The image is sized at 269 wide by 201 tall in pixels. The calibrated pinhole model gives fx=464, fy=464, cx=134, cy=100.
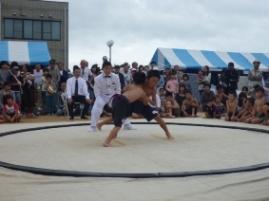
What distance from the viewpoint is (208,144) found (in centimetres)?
550

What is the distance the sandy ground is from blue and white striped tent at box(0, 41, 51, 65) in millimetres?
5482

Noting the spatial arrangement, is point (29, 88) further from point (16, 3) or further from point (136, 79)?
point (16, 3)

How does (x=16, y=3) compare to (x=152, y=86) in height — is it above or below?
above

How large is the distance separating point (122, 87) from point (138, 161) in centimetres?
550

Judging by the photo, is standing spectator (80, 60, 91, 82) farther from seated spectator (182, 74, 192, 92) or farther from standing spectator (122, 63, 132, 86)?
seated spectator (182, 74, 192, 92)

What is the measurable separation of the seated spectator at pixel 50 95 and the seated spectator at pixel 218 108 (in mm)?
3495

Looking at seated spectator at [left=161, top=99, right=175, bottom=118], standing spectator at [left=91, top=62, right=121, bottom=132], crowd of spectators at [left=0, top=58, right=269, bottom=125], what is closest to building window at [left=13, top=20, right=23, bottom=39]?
crowd of spectators at [left=0, top=58, right=269, bottom=125]

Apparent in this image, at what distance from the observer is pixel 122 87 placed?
9805 millimetres

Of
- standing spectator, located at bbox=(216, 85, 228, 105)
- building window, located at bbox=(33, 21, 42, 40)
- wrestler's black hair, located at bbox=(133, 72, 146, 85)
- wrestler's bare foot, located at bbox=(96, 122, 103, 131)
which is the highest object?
building window, located at bbox=(33, 21, 42, 40)

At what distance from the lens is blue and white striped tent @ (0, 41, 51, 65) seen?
478 inches

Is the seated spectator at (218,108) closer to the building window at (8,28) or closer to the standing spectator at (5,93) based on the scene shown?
the standing spectator at (5,93)

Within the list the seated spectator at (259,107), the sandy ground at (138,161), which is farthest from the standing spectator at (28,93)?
the seated spectator at (259,107)

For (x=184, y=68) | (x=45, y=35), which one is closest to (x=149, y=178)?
(x=184, y=68)

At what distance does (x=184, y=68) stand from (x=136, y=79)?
8886 millimetres
